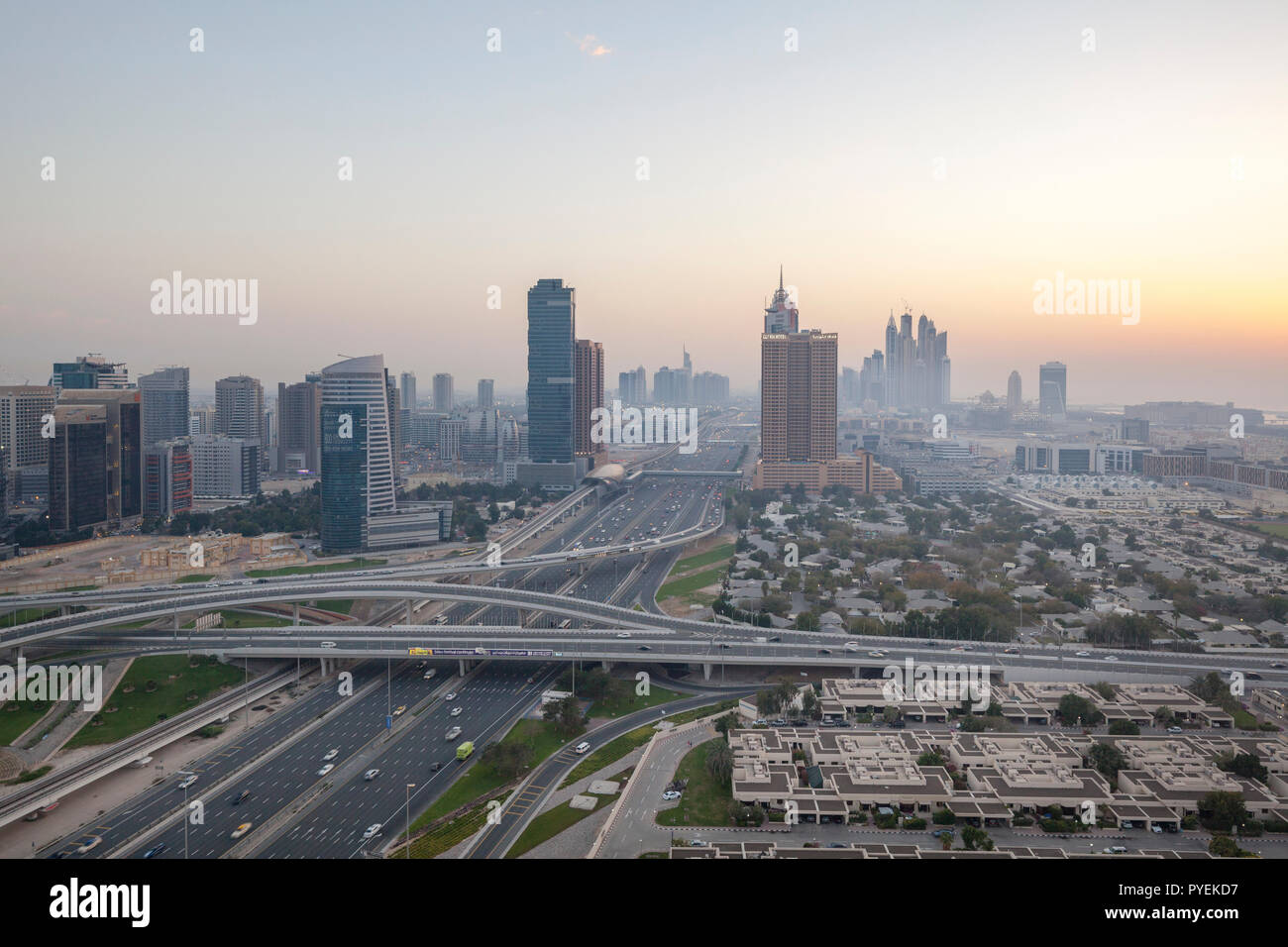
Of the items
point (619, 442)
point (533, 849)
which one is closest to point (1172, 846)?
point (533, 849)

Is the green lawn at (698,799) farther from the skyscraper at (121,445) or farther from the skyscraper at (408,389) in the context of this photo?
the skyscraper at (408,389)

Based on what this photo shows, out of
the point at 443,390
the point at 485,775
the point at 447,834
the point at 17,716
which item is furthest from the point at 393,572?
the point at 443,390

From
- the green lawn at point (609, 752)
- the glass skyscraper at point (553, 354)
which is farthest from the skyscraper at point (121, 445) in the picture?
the green lawn at point (609, 752)

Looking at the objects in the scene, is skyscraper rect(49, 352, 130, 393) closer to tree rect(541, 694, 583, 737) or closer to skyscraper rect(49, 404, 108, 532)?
skyscraper rect(49, 404, 108, 532)
